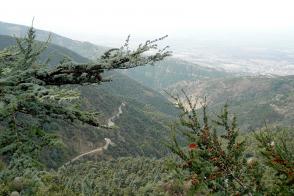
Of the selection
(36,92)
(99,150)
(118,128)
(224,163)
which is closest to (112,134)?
(99,150)

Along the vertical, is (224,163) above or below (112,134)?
above

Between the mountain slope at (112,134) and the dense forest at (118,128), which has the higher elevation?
the dense forest at (118,128)

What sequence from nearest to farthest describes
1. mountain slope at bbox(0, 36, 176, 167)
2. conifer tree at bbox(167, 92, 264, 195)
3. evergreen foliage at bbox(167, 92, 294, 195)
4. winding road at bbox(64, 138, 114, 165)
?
1. evergreen foliage at bbox(167, 92, 294, 195)
2. conifer tree at bbox(167, 92, 264, 195)
3. winding road at bbox(64, 138, 114, 165)
4. mountain slope at bbox(0, 36, 176, 167)

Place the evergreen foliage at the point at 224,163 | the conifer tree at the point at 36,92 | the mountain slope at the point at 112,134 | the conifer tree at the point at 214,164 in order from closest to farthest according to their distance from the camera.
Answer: the evergreen foliage at the point at 224,163, the conifer tree at the point at 36,92, the conifer tree at the point at 214,164, the mountain slope at the point at 112,134

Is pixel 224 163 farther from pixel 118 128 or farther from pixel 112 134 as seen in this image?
pixel 112 134

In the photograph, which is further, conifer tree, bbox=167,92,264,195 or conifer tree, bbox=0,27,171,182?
conifer tree, bbox=167,92,264,195

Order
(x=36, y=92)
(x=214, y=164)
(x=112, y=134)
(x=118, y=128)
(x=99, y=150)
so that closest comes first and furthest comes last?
(x=36, y=92) → (x=214, y=164) → (x=118, y=128) → (x=99, y=150) → (x=112, y=134)

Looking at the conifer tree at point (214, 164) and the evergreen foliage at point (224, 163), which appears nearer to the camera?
the evergreen foliage at point (224, 163)

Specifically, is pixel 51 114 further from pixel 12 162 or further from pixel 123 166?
pixel 123 166

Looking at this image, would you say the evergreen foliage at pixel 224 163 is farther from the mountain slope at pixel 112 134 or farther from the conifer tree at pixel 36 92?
the mountain slope at pixel 112 134

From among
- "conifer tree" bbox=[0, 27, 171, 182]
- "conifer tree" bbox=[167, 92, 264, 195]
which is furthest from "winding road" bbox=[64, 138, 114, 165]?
"conifer tree" bbox=[167, 92, 264, 195]

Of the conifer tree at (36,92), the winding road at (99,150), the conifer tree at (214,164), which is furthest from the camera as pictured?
the winding road at (99,150)

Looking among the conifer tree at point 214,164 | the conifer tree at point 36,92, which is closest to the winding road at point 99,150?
the conifer tree at point 36,92

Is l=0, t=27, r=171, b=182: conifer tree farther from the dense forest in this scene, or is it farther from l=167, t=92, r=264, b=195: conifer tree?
l=167, t=92, r=264, b=195: conifer tree
